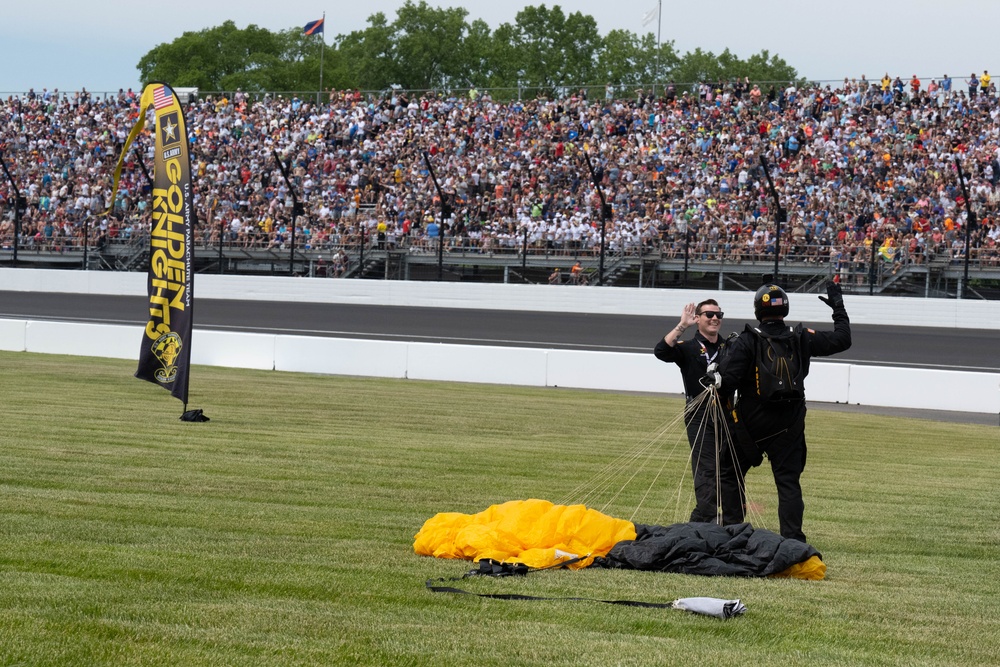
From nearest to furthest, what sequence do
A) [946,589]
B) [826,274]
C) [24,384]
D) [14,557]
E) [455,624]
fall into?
[455,624] → [14,557] → [946,589] → [24,384] → [826,274]

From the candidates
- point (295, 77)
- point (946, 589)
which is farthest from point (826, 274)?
point (295, 77)

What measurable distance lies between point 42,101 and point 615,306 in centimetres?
2742

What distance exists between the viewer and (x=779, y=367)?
7398mm

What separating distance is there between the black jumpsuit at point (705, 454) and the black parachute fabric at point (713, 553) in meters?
0.70

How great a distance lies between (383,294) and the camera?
1296 inches

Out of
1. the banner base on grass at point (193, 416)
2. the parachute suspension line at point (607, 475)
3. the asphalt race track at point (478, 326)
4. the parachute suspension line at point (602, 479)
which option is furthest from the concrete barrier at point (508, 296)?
the banner base on grass at point (193, 416)

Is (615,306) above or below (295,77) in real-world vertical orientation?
below

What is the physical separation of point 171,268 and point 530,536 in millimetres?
8468

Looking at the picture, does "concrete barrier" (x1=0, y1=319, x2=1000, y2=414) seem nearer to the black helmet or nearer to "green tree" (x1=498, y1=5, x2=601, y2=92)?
the black helmet

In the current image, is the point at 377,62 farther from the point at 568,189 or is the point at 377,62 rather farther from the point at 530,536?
the point at 530,536

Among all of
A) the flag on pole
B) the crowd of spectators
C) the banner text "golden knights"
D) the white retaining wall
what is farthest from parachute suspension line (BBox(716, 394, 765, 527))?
the flag on pole

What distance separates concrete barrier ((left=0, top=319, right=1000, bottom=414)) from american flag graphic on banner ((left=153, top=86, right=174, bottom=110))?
9384mm

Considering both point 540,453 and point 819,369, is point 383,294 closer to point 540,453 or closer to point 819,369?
point 819,369

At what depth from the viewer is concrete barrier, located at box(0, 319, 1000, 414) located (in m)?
21.0
